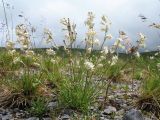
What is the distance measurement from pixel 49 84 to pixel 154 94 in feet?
9.10

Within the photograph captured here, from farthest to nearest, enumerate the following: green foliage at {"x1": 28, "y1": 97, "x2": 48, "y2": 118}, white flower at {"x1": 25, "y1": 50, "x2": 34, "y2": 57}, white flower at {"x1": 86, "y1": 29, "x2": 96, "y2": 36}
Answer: white flower at {"x1": 25, "y1": 50, "x2": 34, "y2": 57} < green foliage at {"x1": 28, "y1": 97, "x2": 48, "y2": 118} < white flower at {"x1": 86, "y1": 29, "x2": 96, "y2": 36}

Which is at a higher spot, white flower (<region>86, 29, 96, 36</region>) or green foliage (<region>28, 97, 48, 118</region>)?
white flower (<region>86, 29, 96, 36</region>)

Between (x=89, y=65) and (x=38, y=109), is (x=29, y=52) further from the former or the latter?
(x=89, y=65)

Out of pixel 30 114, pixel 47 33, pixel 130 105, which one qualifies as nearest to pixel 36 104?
pixel 30 114

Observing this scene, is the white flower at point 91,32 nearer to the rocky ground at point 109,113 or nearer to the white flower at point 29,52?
the white flower at point 29,52

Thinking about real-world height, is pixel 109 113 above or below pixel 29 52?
below

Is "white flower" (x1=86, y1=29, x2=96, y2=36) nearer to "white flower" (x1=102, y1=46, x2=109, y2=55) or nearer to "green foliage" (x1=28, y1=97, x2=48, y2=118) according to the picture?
"white flower" (x1=102, y1=46, x2=109, y2=55)

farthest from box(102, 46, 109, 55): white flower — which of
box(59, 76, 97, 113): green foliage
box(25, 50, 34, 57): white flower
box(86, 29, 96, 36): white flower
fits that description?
box(25, 50, 34, 57): white flower

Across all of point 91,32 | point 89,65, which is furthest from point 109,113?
point 91,32

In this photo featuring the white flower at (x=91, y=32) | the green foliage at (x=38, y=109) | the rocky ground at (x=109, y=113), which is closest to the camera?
the rocky ground at (x=109, y=113)

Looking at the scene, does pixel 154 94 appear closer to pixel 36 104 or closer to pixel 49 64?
pixel 36 104

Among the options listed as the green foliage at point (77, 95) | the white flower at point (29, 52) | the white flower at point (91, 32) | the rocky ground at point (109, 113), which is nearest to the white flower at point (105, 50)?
the white flower at point (91, 32)

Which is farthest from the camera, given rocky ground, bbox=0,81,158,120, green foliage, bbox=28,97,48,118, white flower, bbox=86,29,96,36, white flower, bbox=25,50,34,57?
white flower, bbox=25,50,34,57

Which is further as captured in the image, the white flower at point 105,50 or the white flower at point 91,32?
the white flower at point 105,50
